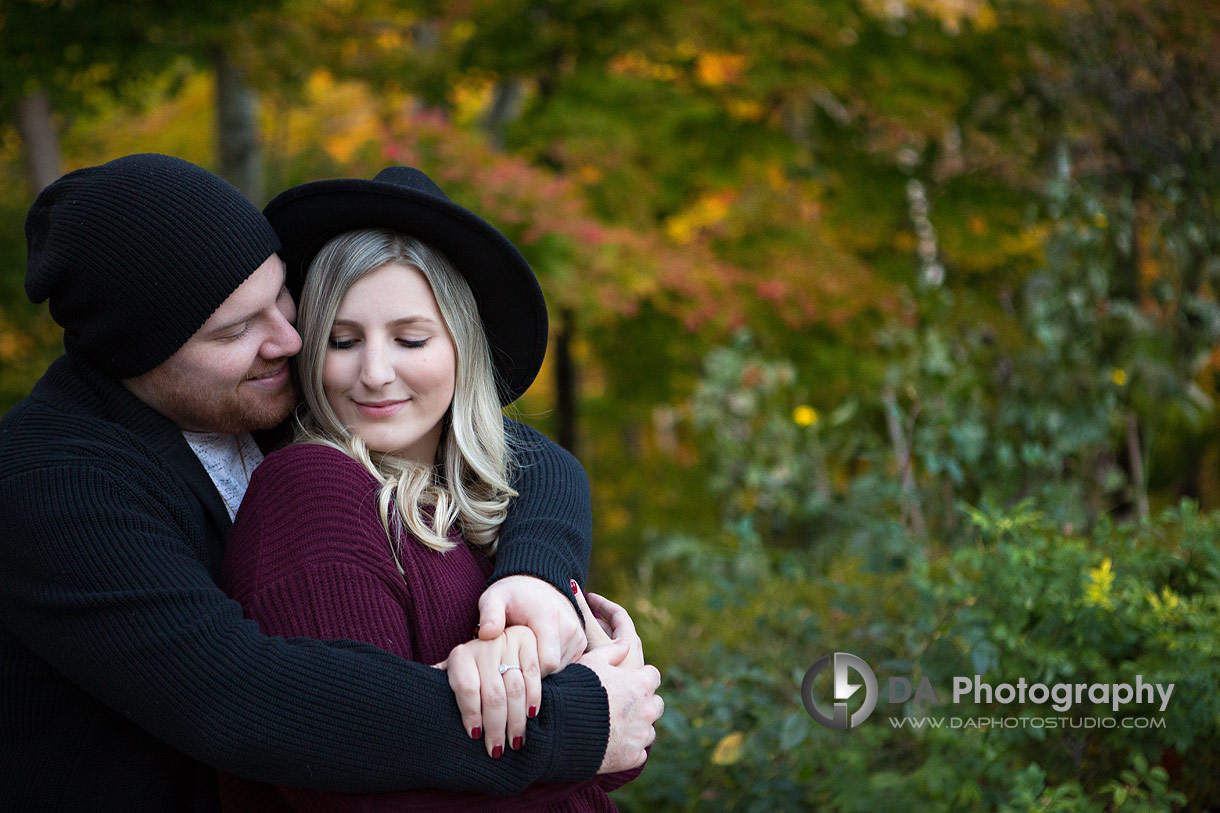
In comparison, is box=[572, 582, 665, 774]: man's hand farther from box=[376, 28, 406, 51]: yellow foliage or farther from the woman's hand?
box=[376, 28, 406, 51]: yellow foliage

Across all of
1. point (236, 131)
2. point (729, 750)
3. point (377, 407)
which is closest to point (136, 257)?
point (377, 407)

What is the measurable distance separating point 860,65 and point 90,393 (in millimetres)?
4911

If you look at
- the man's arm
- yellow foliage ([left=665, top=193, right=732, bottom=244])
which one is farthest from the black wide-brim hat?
yellow foliage ([left=665, top=193, right=732, bottom=244])

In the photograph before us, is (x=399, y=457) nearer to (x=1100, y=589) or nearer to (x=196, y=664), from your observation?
(x=196, y=664)

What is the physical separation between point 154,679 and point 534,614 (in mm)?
534

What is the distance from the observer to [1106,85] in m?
5.05

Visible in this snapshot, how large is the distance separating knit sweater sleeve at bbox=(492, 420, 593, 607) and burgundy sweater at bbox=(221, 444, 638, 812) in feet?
0.33

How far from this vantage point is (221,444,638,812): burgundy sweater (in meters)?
1.52

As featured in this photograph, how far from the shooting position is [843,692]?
2.94 meters

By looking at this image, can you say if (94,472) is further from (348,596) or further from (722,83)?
(722,83)

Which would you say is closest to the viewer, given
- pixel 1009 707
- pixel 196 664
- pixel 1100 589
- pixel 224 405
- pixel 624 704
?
pixel 196 664

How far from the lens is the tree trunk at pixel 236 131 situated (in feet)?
19.7

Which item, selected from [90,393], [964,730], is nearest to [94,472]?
[90,393]

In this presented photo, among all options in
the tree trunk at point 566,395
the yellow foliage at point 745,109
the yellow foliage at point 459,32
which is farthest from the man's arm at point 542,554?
Result: the tree trunk at point 566,395
